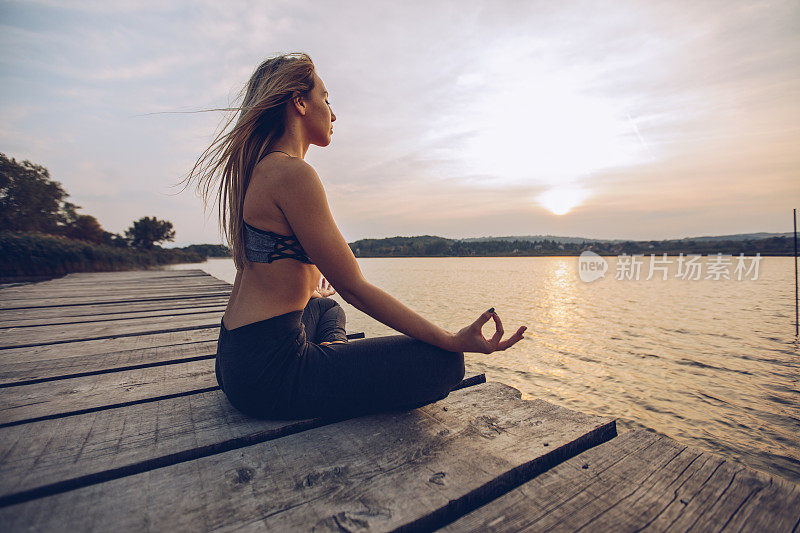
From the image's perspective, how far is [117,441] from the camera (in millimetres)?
1414

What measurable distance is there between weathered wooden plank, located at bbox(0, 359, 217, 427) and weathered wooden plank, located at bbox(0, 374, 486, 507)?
0.12m

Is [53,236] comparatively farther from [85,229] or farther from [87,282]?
[85,229]

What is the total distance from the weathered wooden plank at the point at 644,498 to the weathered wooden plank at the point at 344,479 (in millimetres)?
84

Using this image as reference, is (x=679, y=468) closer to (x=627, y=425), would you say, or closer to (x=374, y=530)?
(x=374, y=530)

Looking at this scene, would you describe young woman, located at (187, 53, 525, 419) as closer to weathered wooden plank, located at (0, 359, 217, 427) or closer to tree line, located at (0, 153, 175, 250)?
weathered wooden plank, located at (0, 359, 217, 427)

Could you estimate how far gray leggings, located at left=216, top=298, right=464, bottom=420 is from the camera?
1.51 meters

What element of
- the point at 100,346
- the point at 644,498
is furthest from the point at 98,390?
the point at 644,498

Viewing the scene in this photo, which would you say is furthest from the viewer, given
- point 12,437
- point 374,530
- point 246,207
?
point 246,207

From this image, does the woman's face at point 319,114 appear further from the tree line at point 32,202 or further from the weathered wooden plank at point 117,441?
the tree line at point 32,202

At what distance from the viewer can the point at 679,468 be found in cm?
125

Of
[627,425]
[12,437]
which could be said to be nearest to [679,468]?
[12,437]

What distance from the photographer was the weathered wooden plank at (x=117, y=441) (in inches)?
46.2

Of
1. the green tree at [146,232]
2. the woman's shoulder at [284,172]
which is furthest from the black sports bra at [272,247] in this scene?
the green tree at [146,232]

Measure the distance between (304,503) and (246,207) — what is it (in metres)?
1.15
